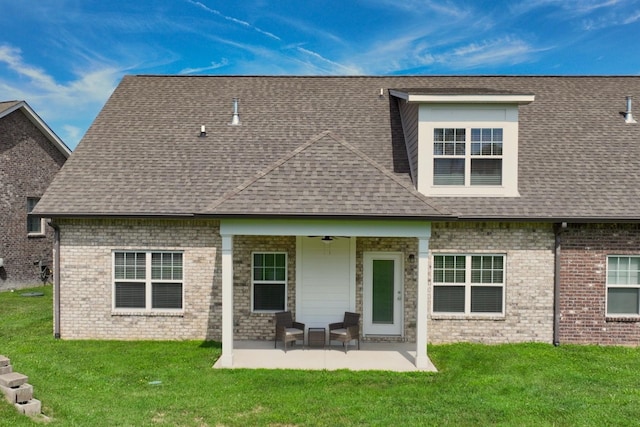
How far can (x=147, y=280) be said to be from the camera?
36.7 ft

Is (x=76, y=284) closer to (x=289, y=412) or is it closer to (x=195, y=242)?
(x=195, y=242)

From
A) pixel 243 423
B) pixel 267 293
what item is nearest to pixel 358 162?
pixel 267 293

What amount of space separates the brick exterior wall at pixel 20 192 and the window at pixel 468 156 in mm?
17156

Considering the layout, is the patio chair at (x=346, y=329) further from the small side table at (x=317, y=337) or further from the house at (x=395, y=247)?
the house at (x=395, y=247)

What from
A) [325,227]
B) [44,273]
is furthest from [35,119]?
[325,227]

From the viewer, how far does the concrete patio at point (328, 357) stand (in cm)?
926

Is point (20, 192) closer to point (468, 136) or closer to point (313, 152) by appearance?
point (313, 152)

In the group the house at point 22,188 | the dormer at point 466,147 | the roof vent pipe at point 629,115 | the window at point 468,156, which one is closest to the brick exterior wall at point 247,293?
the dormer at point 466,147

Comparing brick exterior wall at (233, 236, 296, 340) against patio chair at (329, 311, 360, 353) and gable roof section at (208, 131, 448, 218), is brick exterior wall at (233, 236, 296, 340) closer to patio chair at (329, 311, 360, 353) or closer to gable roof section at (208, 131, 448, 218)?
patio chair at (329, 311, 360, 353)

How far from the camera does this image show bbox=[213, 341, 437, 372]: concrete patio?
9.26m

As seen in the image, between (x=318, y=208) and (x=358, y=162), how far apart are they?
1619 mm

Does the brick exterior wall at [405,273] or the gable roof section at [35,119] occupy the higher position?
the gable roof section at [35,119]

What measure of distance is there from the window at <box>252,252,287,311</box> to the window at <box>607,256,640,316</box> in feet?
24.3

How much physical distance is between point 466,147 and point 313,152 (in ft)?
12.0
